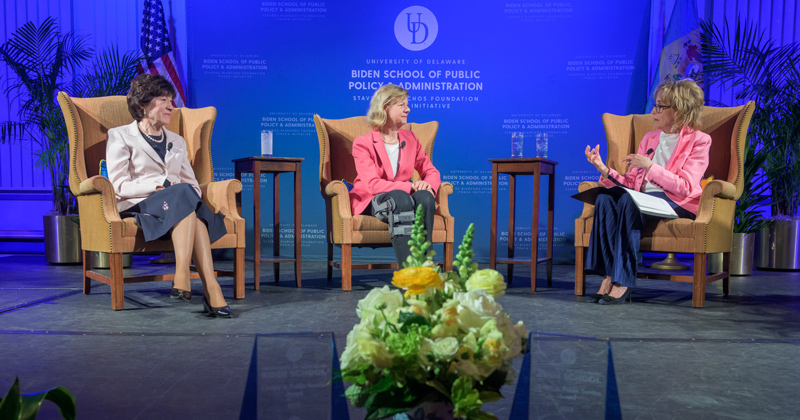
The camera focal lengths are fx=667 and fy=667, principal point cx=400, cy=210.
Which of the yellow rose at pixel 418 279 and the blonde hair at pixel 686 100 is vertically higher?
the blonde hair at pixel 686 100

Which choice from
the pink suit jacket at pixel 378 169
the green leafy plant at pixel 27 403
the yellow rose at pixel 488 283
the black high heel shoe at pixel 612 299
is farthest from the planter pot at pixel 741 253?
the green leafy plant at pixel 27 403

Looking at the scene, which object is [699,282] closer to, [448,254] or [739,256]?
[448,254]

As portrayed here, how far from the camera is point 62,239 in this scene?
5.40 metres

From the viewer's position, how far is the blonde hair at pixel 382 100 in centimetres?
406

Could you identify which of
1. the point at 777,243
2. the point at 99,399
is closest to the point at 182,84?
the point at 99,399

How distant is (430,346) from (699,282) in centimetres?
320

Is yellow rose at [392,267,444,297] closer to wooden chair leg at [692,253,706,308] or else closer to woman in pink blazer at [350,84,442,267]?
woman in pink blazer at [350,84,442,267]

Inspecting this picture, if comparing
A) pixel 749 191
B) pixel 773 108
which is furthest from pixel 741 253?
pixel 773 108

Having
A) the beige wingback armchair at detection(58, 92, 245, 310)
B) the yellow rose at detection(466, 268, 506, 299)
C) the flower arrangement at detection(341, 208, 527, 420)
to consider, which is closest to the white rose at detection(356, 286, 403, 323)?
the flower arrangement at detection(341, 208, 527, 420)

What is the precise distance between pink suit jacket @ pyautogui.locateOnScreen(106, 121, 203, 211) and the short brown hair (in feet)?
0.40

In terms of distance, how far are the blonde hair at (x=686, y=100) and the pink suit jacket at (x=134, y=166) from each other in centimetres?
272

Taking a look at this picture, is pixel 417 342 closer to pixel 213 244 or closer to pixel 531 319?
pixel 531 319

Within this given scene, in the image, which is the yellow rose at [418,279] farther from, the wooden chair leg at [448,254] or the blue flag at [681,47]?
the blue flag at [681,47]

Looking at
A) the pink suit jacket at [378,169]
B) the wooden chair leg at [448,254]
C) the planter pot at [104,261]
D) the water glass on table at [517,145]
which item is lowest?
the planter pot at [104,261]
